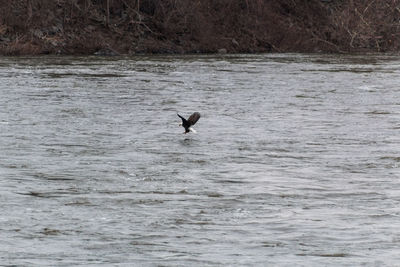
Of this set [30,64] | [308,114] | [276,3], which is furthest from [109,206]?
[276,3]

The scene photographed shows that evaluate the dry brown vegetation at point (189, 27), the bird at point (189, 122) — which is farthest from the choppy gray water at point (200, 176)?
the dry brown vegetation at point (189, 27)

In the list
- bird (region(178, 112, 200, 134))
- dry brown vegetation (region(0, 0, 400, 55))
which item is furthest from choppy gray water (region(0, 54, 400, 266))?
dry brown vegetation (region(0, 0, 400, 55))

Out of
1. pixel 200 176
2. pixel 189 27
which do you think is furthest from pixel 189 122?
pixel 189 27

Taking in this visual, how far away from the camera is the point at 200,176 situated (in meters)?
11.6

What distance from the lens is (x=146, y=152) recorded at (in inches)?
534

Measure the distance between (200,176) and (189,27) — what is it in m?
32.8

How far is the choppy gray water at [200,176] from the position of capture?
26.5 ft

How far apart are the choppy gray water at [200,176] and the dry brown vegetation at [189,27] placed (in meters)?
17.1

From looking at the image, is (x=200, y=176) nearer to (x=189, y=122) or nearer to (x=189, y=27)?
(x=189, y=122)

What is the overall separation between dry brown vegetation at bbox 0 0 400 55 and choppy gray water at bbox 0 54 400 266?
17132 mm

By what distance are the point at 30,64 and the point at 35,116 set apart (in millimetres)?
15044

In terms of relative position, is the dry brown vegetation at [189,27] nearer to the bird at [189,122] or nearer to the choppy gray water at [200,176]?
the choppy gray water at [200,176]

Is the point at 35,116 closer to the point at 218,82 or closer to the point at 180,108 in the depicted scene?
the point at 180,108

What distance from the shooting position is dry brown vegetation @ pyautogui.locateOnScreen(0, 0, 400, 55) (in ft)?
135
